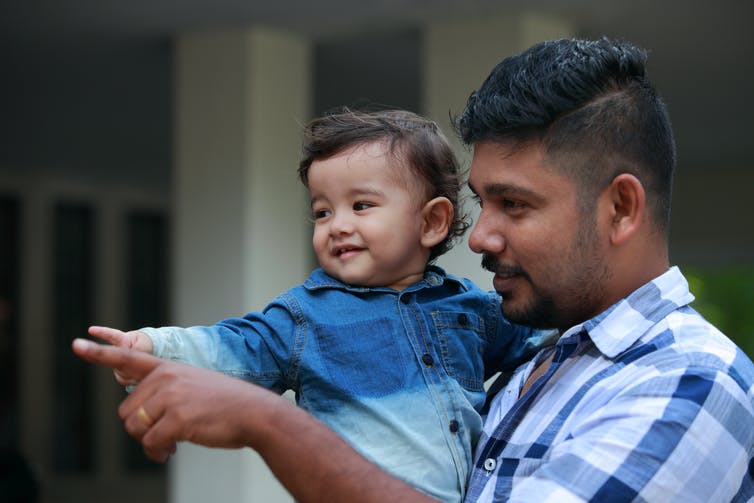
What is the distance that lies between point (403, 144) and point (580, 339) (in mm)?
535

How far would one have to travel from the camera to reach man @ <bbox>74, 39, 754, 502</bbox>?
137 cm

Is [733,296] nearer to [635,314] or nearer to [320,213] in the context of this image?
[320,213]

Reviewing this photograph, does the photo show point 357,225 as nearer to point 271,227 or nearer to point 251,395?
point 251,395

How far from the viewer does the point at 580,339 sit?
5.46ft

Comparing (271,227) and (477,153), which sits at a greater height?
(477,153)

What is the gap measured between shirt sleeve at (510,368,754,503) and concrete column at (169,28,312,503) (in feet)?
14.4

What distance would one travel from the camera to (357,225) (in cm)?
193

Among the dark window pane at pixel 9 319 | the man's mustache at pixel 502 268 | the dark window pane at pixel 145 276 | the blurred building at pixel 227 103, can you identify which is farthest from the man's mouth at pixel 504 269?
the dark window pane at pixel 145 276

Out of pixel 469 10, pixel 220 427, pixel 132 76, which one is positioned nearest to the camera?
pixel 220 427

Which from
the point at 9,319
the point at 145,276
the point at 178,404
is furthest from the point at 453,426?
the point at 145,276

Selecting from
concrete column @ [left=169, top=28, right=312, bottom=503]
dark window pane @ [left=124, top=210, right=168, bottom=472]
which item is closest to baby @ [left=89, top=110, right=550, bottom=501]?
concrete column @ [left=169, top=28, right=312, bottom=503]

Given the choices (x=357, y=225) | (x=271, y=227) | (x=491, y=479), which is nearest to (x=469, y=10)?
(x=271, y=227)

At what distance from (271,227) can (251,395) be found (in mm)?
4627

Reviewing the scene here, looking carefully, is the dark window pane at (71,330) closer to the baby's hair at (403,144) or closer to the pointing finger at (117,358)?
the baby's hair at (403,144)
